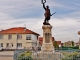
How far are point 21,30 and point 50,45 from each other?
3503 centimetres

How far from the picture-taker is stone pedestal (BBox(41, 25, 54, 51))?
20547 millimetres

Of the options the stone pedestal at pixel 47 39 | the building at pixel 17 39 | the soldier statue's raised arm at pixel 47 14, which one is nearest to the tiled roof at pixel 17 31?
the building at pixel 17 39

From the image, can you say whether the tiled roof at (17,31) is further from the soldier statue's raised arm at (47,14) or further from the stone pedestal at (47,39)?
the stone pedestal at (47,39)

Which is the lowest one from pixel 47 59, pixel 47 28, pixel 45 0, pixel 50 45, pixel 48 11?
pixel 47 59

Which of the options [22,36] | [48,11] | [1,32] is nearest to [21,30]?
[22,36]

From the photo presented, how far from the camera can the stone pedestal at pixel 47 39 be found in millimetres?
20547

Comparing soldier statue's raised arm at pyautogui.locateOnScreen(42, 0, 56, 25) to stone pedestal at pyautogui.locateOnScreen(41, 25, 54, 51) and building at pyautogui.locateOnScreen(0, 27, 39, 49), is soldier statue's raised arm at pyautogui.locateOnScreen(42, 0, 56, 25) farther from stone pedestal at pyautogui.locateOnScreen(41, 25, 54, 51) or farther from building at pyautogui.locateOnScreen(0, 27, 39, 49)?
building at pyautogui.locateOnScreen(0, 27, 39, 49)

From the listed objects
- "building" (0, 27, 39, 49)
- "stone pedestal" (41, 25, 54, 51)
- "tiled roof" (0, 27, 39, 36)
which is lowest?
"stone pedestal" (41, 25, 54, 51)

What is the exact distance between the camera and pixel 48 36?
20703 millimetres

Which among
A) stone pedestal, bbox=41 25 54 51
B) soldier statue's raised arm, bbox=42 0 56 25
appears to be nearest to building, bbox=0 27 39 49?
soldier statue's raised arm, bbox=42 0 56 25

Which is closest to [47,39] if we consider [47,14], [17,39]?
[47,14]

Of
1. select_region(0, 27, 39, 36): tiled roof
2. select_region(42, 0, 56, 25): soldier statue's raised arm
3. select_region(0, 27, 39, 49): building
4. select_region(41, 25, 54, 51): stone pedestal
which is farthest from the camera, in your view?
select_region(0, 27, 39, 36): tiled roof

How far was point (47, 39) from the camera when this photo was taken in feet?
67.8

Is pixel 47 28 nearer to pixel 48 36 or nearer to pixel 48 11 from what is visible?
pixel 48 36
